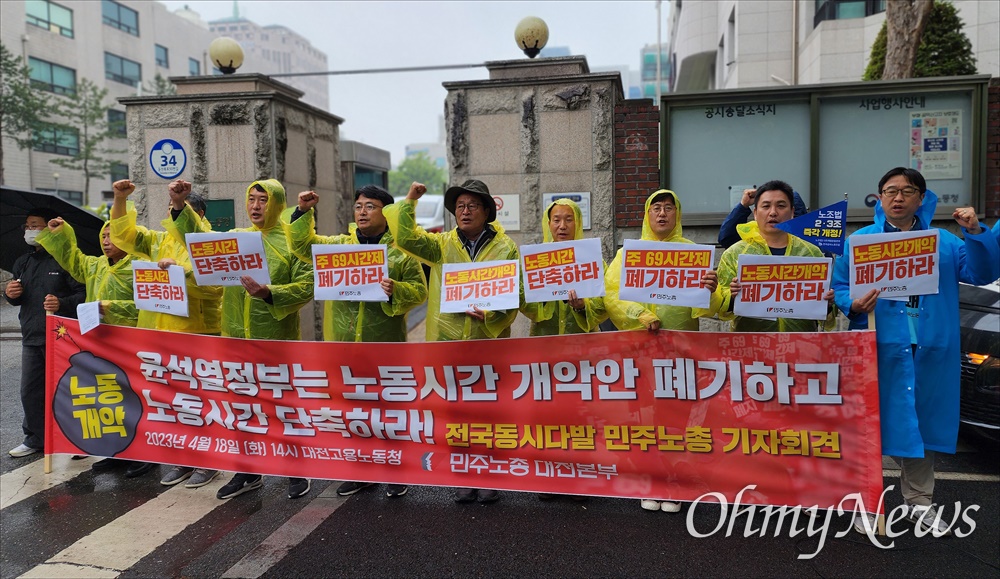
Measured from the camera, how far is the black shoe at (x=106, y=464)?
5.46 meters

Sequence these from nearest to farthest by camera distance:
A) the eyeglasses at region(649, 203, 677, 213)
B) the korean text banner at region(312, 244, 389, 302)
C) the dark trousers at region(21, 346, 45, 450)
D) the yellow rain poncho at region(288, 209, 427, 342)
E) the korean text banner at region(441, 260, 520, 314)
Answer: the korean text banner at region(441, 260, 520, 314), the eyeglasses at region(649, 203, 677, 213), the korean text banner at region(312, 244, 389, 302), the yellow rain poncho at region(288, 209, 427, 342), the dark trousers at region(21, 346, 45, 450)

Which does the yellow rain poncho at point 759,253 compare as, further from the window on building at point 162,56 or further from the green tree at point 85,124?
the window on building at point 162,56

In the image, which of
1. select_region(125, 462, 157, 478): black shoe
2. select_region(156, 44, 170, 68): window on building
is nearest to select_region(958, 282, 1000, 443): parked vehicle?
select_region(125, 462, 157, 478): black shoe

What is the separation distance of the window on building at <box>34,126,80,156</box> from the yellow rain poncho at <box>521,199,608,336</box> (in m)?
34.9

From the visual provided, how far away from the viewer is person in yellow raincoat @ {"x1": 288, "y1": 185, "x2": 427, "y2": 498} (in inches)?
183

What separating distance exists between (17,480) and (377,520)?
118 inches

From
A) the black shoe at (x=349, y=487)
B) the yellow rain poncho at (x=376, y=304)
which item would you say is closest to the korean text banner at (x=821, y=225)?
the yellow rain poncho at (x=376, y=304)

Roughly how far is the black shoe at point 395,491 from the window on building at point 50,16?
39.8 meters

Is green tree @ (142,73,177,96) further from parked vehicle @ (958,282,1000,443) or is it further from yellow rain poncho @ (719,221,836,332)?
parked vehicle @ (958,282,1000,443)

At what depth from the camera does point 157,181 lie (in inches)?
337

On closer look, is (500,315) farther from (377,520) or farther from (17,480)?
(17,480)

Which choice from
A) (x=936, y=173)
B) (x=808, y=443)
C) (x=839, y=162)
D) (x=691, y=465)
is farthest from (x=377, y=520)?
(x=936, y=173)

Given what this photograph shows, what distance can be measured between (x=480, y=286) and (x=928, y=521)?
2870mm

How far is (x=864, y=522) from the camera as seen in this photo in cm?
390
